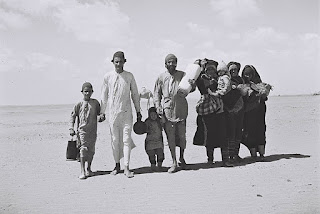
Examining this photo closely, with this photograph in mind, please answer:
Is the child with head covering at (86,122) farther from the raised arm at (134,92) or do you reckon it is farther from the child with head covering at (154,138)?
the child with head covering at (154,138)

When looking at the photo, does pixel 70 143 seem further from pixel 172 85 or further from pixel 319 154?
pixel 319 154

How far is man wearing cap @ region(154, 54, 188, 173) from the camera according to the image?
6883mm

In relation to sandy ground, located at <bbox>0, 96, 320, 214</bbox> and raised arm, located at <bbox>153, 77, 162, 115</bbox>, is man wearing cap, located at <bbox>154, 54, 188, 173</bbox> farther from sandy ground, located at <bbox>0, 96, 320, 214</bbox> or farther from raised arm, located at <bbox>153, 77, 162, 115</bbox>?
sandy ground, located at <bbox>0, 96, 320, 214</bbox>

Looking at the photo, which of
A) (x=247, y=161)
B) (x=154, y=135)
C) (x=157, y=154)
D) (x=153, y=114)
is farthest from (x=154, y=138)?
(x=247, y=161)

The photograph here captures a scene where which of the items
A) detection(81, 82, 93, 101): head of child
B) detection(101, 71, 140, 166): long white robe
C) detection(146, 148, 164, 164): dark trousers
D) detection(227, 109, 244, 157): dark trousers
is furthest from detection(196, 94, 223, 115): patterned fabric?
detection(81, 82, 93, 101): head of child

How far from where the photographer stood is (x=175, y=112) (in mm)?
6895

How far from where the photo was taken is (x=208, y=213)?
459 centimetres

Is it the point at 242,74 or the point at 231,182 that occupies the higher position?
the point at 242,74

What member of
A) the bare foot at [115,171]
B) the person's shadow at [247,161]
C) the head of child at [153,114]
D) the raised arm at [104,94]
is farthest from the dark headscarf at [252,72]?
the bare foot at [115,171]

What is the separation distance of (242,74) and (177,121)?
1760 millimetres

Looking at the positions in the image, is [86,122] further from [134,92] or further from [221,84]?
[221,84]

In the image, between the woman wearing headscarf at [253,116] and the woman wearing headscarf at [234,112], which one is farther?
the woman wearing headscarf at [253,116]

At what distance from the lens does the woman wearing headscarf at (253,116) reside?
7.42 metres

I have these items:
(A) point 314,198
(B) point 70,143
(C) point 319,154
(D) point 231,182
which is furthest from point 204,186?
(C) point 319,154
